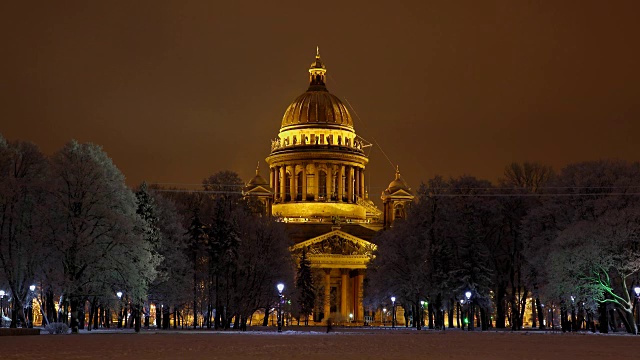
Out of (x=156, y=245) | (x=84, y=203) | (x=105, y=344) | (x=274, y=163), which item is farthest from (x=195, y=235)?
(x=274, y=163)

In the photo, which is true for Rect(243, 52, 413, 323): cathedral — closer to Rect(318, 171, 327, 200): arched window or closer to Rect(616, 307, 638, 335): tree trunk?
Rect(318, 171, 327, 200): arched window

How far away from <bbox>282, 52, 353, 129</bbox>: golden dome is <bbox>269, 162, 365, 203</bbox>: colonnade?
7508 mm

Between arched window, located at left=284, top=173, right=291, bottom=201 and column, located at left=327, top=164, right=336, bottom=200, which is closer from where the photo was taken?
column, located at left=327, top=164, right=336, bottom=200

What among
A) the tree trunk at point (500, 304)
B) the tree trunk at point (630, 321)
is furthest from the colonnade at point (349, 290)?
the tree trunk at point (630, 321)

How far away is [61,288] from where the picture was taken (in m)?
61.1

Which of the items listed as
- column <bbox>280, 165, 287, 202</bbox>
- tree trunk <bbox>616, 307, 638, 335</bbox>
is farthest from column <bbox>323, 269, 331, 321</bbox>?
tree trunk <bbox>616, 307, 638, 335</bbox>

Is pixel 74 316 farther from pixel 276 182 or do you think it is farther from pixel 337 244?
pixel 276 182

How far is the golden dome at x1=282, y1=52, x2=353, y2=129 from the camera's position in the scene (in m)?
175

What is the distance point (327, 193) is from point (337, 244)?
20.6 metres

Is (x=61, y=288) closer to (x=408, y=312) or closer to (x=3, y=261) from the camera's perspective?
(x=3, y=261)

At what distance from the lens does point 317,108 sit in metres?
176

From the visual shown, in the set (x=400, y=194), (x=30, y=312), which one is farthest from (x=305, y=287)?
(x=30, y=312)

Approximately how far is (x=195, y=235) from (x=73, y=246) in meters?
25.6

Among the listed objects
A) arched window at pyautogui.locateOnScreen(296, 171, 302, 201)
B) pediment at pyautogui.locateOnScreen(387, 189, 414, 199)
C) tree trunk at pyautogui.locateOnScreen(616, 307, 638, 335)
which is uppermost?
arched window at pyautogui.locateOnScreen(296, 171, 302, 201)
